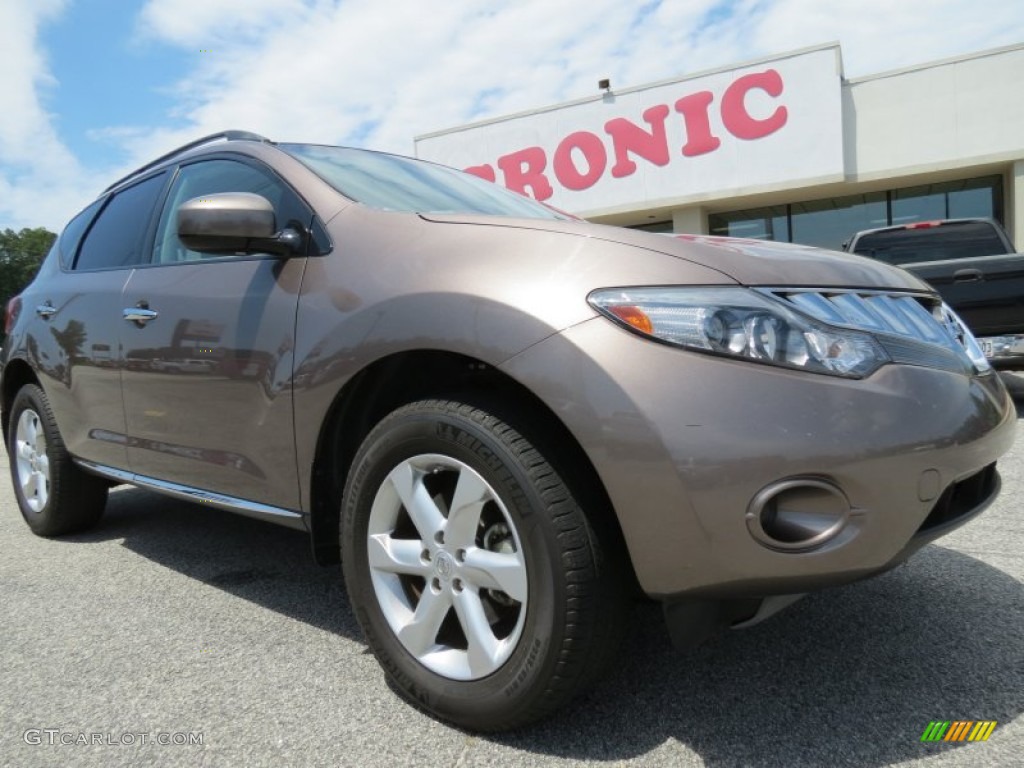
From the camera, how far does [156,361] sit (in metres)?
2.64

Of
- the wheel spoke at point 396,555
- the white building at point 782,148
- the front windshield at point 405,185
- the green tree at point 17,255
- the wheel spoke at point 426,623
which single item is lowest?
the wheel spoke at point 426,623

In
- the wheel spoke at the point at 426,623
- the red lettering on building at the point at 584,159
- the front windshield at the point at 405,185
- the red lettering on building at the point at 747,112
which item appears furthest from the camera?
the red lettering on building at the point at 584,159

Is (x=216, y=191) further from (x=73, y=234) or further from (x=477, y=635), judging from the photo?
(x=477, y=635)

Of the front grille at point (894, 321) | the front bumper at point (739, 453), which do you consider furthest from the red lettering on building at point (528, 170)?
the front bumper at point (739, 453)

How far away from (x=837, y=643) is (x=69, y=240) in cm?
385

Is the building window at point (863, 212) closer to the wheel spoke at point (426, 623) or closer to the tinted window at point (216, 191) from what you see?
the tinted window at point (216, 191)

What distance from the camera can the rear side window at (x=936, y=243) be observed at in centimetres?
679

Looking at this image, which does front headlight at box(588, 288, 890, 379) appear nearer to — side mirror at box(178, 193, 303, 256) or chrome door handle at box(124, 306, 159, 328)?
side mirror at box(178, 193, 303, 256)

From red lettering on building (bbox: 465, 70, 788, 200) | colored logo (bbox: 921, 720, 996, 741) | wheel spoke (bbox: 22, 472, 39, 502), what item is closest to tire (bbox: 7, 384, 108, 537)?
wheel spoke (bbox: 22, 472, 39, 502)

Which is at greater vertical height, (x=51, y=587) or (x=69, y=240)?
(x=69, y=240)

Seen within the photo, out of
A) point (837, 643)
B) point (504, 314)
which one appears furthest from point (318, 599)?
point (837, 643)

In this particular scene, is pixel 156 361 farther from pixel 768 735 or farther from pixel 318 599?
pixel 768 735

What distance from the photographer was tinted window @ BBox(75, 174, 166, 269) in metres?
3.14

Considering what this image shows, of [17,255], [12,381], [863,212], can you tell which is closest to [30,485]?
[12,381]
